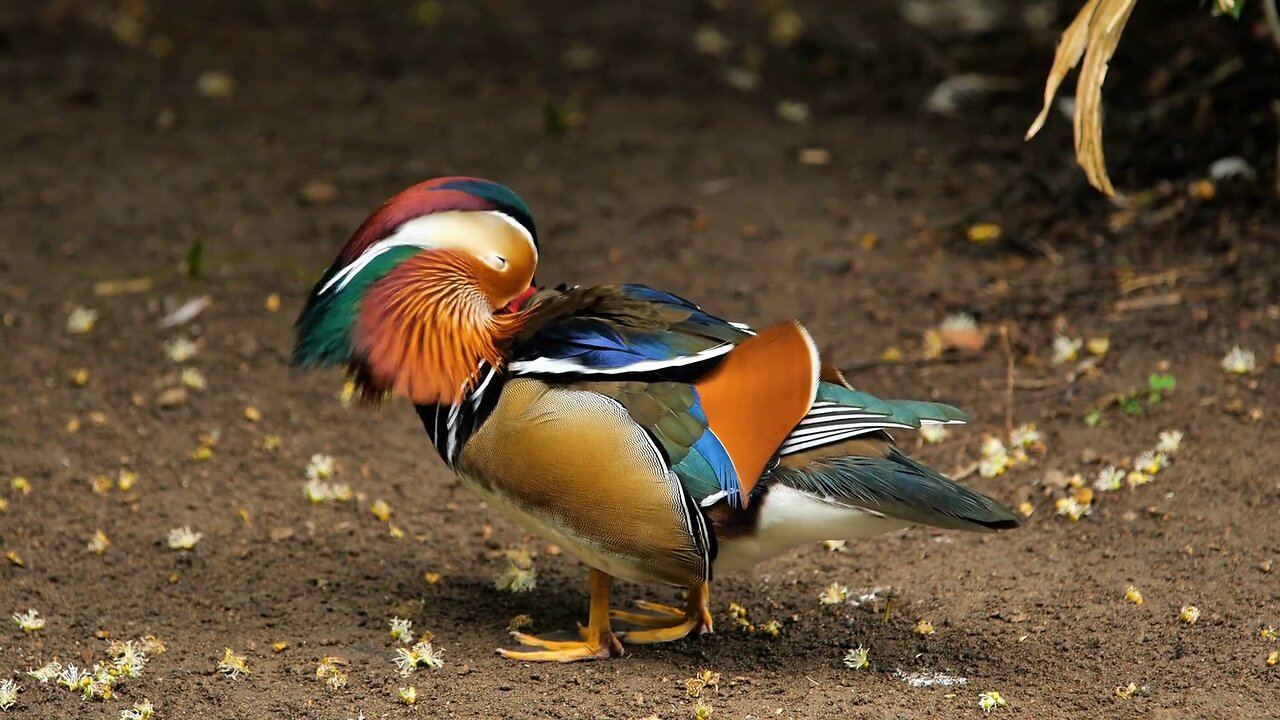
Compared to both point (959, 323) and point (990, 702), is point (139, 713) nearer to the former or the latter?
point (990, 702)

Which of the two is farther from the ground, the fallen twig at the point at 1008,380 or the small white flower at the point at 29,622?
the fallen twig at the point at 1008,380

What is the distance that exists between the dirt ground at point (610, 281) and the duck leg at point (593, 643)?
0.05 meters

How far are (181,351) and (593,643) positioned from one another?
8.18 feet

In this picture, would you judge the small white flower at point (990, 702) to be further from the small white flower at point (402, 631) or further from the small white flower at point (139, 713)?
the small white flower at point (139, 713)

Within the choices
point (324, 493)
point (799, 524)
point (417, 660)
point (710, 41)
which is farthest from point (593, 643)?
point (710, 41)

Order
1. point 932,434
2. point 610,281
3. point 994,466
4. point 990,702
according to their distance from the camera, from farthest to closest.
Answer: point 610,281
point 932,434
point 994,466
point 990,702

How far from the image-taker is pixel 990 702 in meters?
3.29

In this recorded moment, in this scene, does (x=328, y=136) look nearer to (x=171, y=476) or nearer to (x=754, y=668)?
(x=171, y=476)

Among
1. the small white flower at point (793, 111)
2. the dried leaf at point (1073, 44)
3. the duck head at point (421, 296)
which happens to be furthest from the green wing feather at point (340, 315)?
the small white flower at point (793, 111)

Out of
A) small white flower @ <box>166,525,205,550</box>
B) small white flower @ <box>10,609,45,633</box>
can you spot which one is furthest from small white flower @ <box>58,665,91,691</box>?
small white flower @ <box>166,525,205,550</box>

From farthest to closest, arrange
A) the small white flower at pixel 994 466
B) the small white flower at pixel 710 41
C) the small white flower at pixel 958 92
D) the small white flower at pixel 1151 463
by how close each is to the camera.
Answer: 1. the small white flower at pixel 710 41
2. the small white flower at pixel 958 92
3. the small white flower at pixel 994 466
4. the small white flower at pixel 1151 463

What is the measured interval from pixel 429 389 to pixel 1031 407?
7.54 ft

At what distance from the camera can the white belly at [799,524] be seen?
3.39 m

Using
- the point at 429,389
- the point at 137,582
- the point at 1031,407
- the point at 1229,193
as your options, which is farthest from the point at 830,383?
the point at 1229,193
